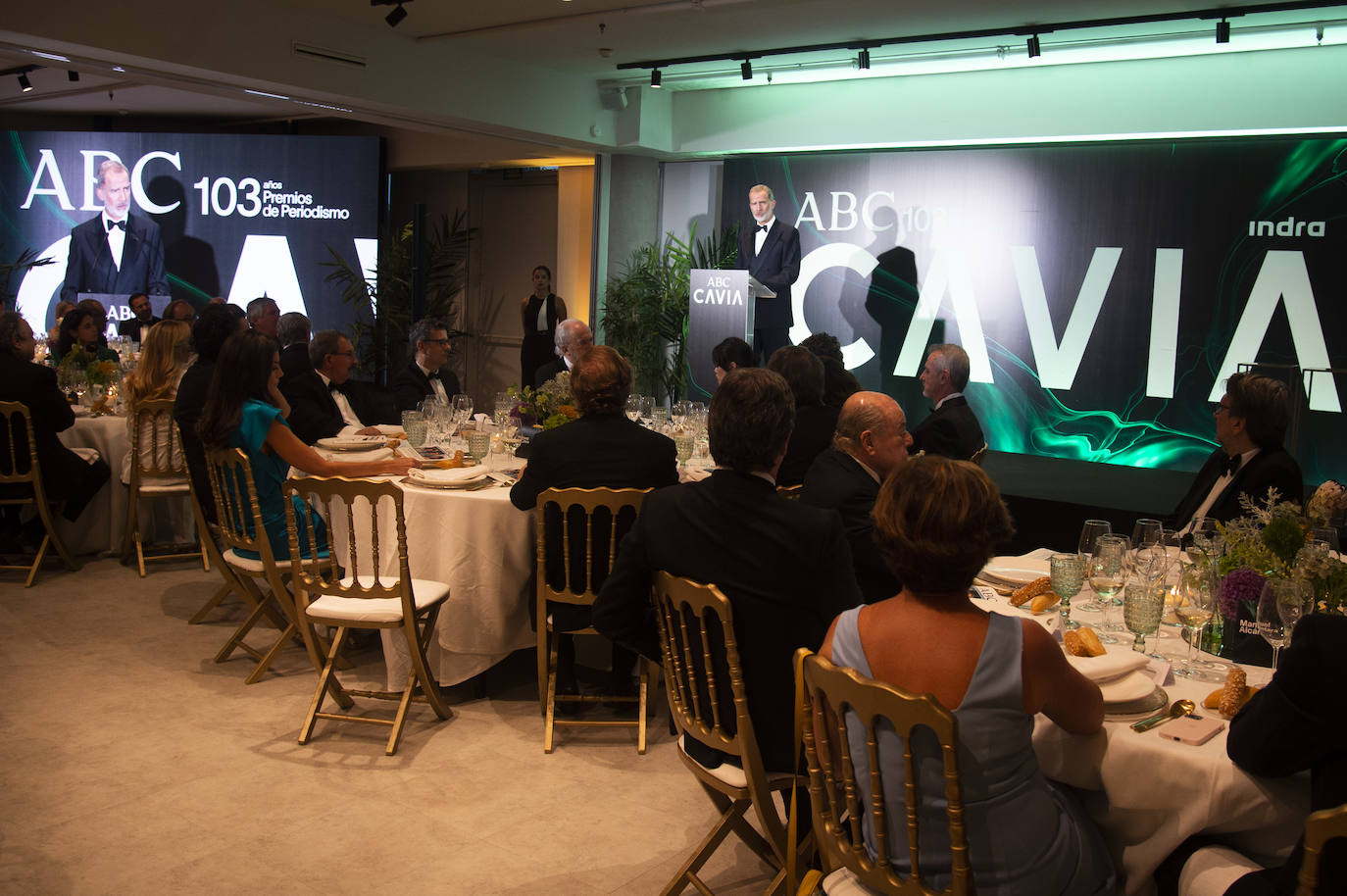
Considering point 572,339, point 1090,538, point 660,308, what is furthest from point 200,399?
point 660,308

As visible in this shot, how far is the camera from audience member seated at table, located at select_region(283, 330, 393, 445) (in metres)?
5.63

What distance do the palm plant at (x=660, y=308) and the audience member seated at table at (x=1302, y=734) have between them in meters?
8.59

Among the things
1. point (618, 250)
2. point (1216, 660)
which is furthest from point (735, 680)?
point (618, 250)

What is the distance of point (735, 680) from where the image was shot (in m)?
2.65

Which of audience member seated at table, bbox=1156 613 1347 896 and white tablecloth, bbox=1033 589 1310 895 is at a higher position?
audience member seated at table, bbox=1156 613 1347 896

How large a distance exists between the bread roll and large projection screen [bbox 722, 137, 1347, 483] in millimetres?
4757

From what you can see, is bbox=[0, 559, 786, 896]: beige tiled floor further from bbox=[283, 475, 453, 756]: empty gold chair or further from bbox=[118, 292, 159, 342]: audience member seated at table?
bbox=[118, 292, 159, 342]: audience member seated at table

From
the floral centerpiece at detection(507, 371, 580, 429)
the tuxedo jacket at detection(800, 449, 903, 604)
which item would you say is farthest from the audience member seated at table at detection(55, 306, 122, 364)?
the tuxedo jacket at detection(800, 449, 903, 604)

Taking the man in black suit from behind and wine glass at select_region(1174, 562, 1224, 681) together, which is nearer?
wine glass at select_region(1174, 562, 1224, 681)

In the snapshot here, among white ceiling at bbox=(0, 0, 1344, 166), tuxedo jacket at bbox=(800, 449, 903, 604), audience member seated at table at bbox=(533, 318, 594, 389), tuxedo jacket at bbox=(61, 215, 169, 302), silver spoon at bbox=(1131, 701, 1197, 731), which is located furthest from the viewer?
tuxedo jacket at bbox=(61, 215, 169, 302)

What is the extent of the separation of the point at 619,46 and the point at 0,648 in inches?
246

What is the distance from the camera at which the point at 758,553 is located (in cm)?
274

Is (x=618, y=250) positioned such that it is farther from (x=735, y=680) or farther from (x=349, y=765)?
(x=735, y=680)

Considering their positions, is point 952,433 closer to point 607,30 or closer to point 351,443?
point 351,443
